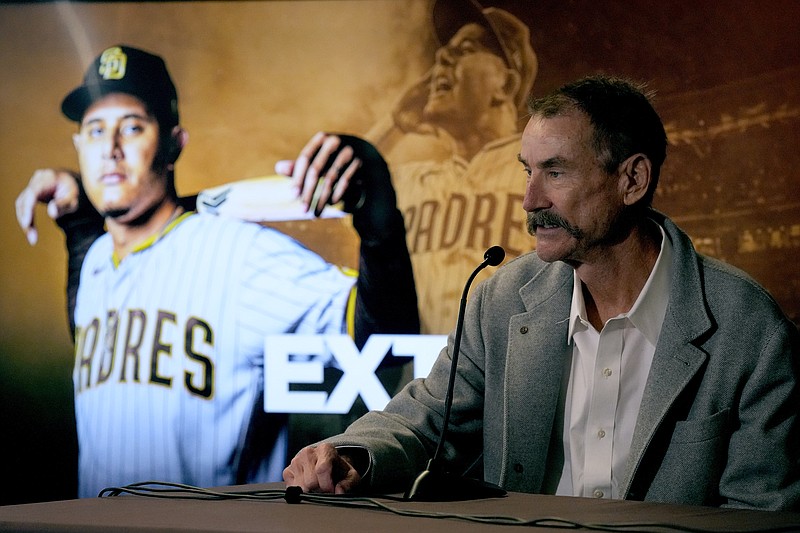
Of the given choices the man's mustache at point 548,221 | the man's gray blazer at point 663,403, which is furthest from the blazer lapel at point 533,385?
the man's mustache at point 548,221

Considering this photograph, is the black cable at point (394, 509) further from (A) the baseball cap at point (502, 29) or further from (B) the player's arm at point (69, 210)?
(B) the player's arm at point (69, 210)

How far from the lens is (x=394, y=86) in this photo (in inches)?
153

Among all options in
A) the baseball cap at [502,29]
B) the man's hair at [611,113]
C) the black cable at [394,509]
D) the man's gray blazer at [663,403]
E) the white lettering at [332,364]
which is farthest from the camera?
the white lettering at [332,364]

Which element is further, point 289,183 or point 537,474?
point 289,183

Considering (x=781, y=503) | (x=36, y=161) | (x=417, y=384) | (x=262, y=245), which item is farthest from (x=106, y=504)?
(x=36, y=161)

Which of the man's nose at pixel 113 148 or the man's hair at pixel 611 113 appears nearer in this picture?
the man's hair at pixel 611 113

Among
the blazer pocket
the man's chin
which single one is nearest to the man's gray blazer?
the blazer pocket

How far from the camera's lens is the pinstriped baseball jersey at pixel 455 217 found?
3.72 m

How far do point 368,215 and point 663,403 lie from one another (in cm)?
217

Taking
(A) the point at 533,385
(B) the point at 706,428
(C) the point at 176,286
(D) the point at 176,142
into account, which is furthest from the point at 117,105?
(B) the point at 706,428

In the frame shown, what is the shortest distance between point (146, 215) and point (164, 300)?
401 millimetres

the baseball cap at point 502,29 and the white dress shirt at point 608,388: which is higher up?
the baseball cap at point 502,29

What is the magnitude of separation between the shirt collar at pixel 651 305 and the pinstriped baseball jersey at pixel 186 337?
1.89 metres

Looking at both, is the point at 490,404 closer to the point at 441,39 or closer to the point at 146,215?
the point at 441,39
